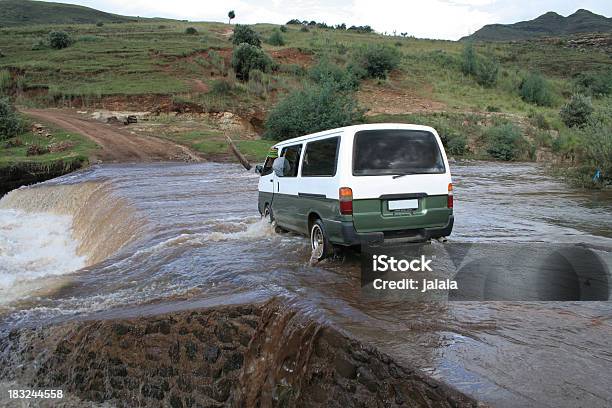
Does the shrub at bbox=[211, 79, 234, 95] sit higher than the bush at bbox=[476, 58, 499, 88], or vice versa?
the bush at bbox=[476, 58, 499, 88]

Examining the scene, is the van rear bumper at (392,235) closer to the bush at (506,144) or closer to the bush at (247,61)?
the bush at (506,144)

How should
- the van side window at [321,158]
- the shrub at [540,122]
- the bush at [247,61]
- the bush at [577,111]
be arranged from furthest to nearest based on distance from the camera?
1. the bush at [247,61]
2. the bush at [577,111]
3. the shrub at [540,122]
4. the van side window at [321,158]

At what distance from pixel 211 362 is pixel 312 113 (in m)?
25.4

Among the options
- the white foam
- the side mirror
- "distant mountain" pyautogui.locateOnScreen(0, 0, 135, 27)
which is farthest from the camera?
"distant mountain" pyautogui.locateOnScreen(0, 0, 135, 27)

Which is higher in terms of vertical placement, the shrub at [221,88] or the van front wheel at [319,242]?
the shrub at [221,88]

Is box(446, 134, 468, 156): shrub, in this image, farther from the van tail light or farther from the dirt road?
the van tail light

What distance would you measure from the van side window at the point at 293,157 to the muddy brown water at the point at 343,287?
3.95 feet

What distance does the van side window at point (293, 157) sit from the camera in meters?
8.74

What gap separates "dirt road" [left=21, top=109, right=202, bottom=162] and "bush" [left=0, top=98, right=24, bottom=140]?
1876 mm

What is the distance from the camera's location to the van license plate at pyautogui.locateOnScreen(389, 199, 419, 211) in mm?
7090

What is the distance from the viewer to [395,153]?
722 cm

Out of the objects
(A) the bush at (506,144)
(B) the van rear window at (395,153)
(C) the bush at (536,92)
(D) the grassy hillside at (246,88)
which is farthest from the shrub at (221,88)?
(B) the van rear window at (395,153)

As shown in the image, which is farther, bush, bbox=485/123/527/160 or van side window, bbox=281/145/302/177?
bush, bbox=485/123/527/160

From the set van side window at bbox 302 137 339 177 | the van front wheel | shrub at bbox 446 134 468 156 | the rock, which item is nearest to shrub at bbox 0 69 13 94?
shrub at bbox 446 134 468 156
